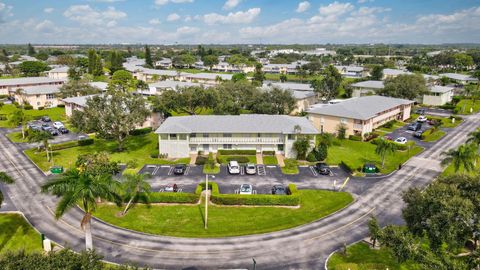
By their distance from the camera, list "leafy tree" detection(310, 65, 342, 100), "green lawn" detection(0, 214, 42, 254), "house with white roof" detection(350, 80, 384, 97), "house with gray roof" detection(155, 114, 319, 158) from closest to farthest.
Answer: "green lawn" detection(0, 214, 42, 254)
"house with gray roof" detection(155, 114, 319, 158)
"leafy tree" detection(310, 65, 342, 100)
"house with white roof" detection(350, 80, 384, 97)

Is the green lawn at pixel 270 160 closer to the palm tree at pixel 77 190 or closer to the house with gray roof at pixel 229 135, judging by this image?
the house with gray roof at pixel 229 135

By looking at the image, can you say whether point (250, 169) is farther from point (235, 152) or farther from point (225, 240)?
point (225, 240)

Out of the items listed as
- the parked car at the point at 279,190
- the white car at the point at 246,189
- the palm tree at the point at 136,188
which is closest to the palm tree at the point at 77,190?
the palm tree at the point at 136,188

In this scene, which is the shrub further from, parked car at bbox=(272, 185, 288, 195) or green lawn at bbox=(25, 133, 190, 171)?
parked car at bbox=(272, 185, 288, 195)

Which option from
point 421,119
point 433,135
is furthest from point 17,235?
point 421,119

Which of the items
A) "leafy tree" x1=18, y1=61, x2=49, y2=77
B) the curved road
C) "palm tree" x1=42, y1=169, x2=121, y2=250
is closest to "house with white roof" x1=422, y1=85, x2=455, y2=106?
the curved road
